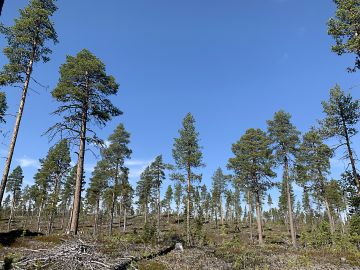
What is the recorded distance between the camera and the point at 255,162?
34438mm

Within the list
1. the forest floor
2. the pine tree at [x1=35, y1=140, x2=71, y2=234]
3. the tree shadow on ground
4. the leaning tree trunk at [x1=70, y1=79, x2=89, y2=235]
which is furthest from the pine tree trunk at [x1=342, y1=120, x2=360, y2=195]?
the pine tree at [x1=35, y1=140, x2=71, y2=234]

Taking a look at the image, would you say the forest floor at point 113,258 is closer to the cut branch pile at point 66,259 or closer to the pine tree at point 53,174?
the cut branch pile at point 66,259

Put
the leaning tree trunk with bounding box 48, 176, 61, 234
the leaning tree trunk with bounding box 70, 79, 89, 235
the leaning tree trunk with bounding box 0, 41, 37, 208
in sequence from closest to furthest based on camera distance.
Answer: the leaning tree trunk with bounding box 0, 41, 37, 208
the leaning tree trunk with bounding box 70, 79, 89, 235
the leaning tree trunk with bounding box 48, 176, 61, 234

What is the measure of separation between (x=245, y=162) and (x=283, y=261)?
59.9 ft

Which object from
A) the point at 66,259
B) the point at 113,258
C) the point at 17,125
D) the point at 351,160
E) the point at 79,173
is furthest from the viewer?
the point at 351,160

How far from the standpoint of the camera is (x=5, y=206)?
378ft

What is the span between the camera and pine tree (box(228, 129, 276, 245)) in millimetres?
33728

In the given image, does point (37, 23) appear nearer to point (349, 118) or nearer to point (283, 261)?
point (283, 261)

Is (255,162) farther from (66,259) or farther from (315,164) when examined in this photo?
(66,259)

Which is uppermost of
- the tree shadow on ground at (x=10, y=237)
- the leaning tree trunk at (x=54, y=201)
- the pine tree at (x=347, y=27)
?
the pine tree at (x=347, y=27)

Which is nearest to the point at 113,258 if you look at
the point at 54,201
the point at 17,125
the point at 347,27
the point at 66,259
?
the point at 66,259

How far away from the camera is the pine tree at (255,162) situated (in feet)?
111

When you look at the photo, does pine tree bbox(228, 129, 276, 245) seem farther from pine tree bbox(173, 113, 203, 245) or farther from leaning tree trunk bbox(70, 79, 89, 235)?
leaning tree trunk bbox(70, 79, 89, 235)

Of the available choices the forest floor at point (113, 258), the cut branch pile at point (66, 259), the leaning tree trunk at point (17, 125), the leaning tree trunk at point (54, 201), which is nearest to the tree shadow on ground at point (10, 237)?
the forest floor at point (113, 258)
